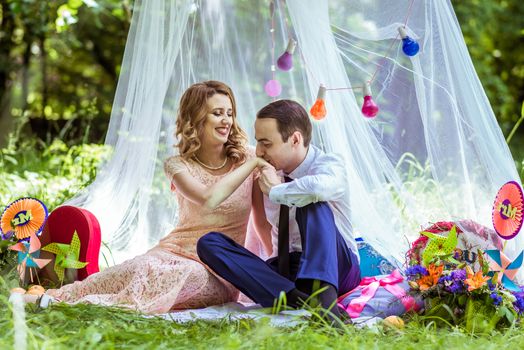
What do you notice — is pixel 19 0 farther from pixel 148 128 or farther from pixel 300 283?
pixel 300 283

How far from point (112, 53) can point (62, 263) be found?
5.04m

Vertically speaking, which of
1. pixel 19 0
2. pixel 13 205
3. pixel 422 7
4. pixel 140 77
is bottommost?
pixel 13 205

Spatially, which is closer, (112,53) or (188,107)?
(188,107)

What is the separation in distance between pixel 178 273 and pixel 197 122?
65 cm

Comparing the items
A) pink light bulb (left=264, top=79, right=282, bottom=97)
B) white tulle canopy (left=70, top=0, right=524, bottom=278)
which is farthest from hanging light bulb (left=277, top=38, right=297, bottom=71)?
pink light bulb (left=264, top=79, right=282, bottom=97)

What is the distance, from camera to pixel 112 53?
8.02 m

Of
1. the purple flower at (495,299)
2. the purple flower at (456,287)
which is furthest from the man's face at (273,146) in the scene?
the purple flower at (495,299)

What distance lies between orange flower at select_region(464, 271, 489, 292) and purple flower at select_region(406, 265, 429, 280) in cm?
17

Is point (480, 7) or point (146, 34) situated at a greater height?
point (480, 7)

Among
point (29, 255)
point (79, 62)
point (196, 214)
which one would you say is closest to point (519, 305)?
point (196, 214)

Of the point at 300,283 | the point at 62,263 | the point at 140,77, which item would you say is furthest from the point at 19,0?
the point at 300,283

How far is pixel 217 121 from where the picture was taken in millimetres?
3234

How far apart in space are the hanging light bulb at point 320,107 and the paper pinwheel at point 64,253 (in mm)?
1127

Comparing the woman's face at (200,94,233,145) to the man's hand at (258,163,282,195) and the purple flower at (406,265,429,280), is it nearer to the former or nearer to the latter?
the man's hand at (258,163,282,195)
